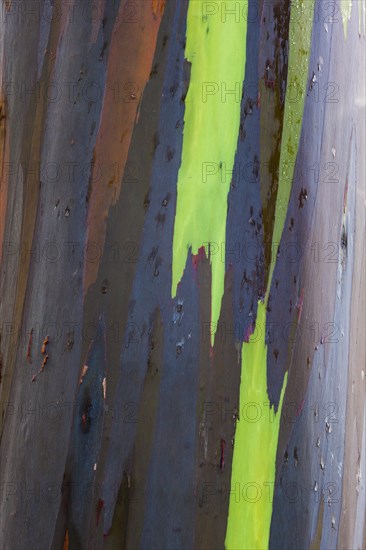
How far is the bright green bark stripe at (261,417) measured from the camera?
62cm

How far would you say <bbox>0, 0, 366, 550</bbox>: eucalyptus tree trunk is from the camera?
602 millimetres

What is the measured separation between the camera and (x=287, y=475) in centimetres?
64

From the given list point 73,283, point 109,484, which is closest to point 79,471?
point 109,484

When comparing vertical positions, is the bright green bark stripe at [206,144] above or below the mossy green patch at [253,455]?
above

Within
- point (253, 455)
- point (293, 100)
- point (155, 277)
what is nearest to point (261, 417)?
point (253, 455)

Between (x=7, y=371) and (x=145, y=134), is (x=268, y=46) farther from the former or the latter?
(x=7, y=371)

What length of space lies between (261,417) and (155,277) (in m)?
0.14

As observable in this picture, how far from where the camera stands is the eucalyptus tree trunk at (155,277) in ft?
1.97

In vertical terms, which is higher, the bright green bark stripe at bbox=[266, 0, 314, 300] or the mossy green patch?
the bright green bark stripe at bbox=[266, 0, 314, 300]

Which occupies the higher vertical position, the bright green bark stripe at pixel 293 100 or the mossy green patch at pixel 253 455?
the bright green bark stripe at pixel 293 100

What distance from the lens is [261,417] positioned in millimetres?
627

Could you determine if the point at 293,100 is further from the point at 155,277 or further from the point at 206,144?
the point at 155,277

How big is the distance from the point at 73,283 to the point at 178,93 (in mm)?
173

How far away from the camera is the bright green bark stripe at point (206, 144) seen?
611 millimetres
